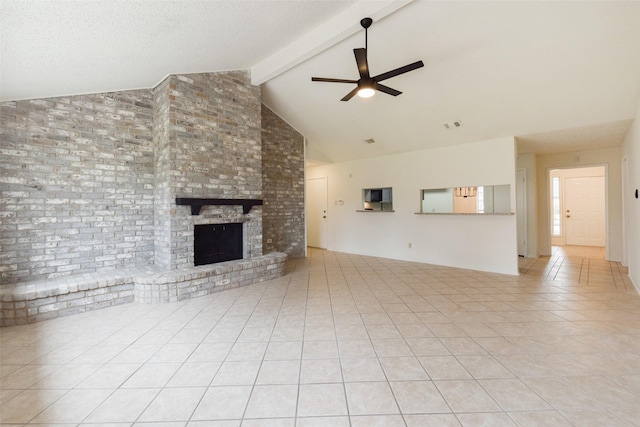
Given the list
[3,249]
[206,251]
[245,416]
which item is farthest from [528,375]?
[3,249]

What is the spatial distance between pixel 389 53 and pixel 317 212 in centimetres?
503

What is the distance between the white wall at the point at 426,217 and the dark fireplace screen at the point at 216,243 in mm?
3349

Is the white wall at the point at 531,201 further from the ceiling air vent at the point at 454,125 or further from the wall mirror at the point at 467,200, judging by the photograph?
the ceiling air vent at the point at 454,125

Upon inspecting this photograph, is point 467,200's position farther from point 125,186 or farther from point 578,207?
point 125,186

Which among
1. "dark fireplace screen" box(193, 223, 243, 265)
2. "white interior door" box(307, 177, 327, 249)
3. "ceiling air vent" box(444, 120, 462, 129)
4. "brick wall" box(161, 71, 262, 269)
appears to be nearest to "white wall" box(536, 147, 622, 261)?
"ceiling air vent" box(444, 120, 462, 129)

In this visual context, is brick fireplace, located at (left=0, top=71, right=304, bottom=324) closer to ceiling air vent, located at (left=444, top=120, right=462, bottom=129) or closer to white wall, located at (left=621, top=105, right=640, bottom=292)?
ceiling air vent, located at (left=444, top=120, right=462, bottom=129)

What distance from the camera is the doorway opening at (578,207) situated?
7.74 metres

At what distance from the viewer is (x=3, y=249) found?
328 cm

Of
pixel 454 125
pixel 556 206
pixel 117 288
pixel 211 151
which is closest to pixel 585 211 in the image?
pixel 556 206

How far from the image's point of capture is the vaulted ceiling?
2.63 metres

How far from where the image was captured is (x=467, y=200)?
5.40 m

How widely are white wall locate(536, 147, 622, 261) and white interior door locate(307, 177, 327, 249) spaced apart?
5.21 metres

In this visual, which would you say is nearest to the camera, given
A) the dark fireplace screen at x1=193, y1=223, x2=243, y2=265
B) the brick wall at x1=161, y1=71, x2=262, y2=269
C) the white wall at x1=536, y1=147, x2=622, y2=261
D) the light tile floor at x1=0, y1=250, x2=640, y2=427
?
the light tile floor at x1=0, y1=250, x2=640, y2=427

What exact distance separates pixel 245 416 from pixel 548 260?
7.01 m
